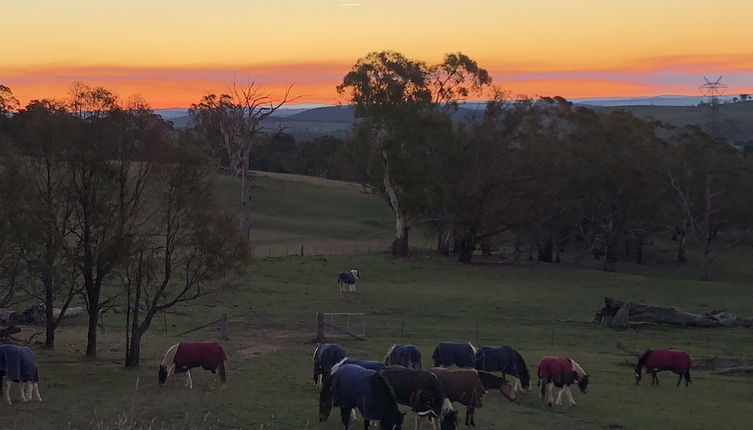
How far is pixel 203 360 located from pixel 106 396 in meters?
2.78

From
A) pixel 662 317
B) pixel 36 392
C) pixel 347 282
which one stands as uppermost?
pixel 36 392

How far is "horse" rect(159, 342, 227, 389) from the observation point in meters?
24.0

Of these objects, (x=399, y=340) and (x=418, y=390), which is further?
(x=399, y=340)

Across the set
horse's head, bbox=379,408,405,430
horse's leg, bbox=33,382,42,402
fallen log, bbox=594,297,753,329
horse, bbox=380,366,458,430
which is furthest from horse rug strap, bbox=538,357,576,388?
fallen log, bbox=594,297,753,329

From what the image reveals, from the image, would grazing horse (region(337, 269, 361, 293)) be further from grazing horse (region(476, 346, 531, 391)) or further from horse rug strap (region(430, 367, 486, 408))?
horse rug strap (region(430, 367, 486, 408))

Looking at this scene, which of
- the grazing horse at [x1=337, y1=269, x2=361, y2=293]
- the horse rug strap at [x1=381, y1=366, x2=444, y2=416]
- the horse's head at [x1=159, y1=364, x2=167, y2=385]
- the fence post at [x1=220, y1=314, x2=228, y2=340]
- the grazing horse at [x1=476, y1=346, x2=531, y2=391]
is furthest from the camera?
the grazing horse at [x1=337, y1=269, x2=361, y2=293]

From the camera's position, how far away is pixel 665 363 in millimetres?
27141

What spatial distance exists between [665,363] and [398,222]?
40977 millimetres

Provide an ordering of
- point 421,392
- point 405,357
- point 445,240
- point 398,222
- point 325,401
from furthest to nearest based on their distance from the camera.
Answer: point 445,240 < point 398,222 < point 405,357 < point 325,401 < point 421,392

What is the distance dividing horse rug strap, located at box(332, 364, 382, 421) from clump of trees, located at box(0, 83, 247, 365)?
26.7 ft

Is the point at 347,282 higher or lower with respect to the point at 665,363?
lower

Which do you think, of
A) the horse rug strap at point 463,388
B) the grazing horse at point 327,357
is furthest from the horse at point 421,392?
the grazing horse at point 327,357

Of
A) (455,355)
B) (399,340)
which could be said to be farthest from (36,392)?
(399,340)

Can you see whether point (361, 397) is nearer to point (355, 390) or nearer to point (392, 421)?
point (355, 390)
